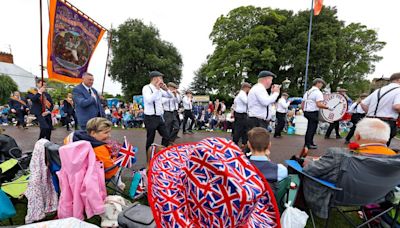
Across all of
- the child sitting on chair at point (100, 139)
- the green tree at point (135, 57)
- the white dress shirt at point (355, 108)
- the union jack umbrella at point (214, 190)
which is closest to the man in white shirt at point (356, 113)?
the white dress shirt at point (355, 108)

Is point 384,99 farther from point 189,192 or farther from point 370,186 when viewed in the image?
point 189,192

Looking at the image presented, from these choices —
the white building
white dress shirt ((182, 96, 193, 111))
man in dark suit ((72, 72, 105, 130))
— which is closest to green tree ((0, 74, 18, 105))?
the white building

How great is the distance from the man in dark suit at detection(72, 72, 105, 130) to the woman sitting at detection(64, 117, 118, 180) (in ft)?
4.22

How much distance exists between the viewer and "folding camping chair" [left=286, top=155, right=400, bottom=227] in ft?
5.62

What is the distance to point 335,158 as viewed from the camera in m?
1.84

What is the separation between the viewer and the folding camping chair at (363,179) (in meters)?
1.71

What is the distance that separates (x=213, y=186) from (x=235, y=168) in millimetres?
85

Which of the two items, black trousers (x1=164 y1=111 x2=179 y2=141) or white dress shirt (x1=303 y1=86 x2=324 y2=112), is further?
black trousers (x1=164 y1=111 x2=179 y2=141)

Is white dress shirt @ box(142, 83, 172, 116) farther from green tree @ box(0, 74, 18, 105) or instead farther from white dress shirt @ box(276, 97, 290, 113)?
green tree @ box(0, 74, 18, 105)

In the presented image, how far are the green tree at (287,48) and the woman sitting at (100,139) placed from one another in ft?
72.9

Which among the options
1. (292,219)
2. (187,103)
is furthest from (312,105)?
(187,103)

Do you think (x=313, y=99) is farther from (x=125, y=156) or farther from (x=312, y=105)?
(x=125, y=156)

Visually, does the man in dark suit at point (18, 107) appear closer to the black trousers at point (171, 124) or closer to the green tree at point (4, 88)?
the black trousers at point (171, 124)

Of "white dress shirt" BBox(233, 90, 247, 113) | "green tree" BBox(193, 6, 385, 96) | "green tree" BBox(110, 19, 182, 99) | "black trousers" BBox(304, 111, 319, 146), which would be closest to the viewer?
"black trousers" BBox(304, 111, 319, 146)
